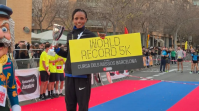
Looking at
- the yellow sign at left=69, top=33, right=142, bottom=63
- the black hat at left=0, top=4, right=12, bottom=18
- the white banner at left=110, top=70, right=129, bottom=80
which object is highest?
the black hat at left=0, top=4, right=12, bottom=18

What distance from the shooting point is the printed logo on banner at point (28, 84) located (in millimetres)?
7391

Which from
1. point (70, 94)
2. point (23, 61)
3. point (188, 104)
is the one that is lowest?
point (188, 104)

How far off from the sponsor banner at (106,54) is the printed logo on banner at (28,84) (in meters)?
4.57

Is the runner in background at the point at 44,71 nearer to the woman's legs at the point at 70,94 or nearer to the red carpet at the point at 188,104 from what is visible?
the red carpet at the point at 188,104

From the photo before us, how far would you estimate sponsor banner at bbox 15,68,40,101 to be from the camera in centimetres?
729

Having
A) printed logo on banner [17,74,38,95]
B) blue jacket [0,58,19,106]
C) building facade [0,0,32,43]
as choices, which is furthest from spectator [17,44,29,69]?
building facade [0,0,32,43]

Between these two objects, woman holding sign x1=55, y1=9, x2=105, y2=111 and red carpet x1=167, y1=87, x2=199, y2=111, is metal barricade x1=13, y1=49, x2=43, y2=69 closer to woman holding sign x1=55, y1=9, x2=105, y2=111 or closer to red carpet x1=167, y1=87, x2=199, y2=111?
woman holding sign x1=55, y1=9, x2=105, y2=111

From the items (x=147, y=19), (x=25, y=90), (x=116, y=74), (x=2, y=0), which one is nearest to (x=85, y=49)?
(x=2, y=0)

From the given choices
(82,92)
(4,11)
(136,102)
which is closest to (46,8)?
(136,102)

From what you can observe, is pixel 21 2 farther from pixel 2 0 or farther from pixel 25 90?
pixel 2 0

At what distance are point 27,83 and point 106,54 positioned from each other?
16.1 feet

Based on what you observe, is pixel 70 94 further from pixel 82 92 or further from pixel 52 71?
pixel 52 71

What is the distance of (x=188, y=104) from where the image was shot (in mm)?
6867

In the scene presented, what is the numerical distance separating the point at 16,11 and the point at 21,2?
96 centimetres
